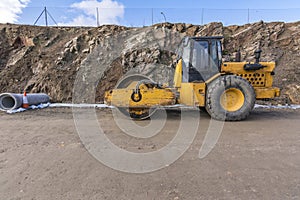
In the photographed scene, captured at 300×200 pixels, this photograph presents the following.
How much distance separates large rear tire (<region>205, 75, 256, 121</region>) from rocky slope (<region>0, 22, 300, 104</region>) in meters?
4.13

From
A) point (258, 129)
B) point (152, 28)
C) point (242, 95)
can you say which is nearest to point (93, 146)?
point (258, 129)

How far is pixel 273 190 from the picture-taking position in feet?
6.64

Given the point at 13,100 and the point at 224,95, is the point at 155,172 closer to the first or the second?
the point at 224,95

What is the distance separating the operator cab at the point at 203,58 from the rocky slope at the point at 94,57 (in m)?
4.69

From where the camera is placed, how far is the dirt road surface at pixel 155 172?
2004 mm

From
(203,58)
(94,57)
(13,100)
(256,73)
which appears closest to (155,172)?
(203,58)

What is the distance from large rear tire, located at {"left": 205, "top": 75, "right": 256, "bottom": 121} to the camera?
4.96m

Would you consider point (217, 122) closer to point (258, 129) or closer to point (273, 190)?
point (258, 129)

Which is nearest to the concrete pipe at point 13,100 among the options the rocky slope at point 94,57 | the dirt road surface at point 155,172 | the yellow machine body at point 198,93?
the rocky slope at point 94,57

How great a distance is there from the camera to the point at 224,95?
16.7ft

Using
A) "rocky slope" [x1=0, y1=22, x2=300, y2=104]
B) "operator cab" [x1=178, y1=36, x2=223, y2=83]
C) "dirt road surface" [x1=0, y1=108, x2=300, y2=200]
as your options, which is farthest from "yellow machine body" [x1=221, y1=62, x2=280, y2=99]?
"rocky slope" [x1=0, y1=22, x2=300, y2=104]

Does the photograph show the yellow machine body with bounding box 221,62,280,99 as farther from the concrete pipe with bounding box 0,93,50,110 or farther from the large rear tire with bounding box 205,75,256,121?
the concrete pipe with bounding box 0,93,50,110

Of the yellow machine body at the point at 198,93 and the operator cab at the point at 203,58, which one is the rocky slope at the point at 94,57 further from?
the operator cab at the point at 203,58

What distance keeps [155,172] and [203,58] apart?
3.81 m
